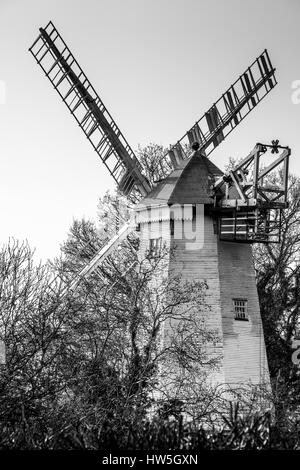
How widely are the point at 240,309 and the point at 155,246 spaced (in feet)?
10.8

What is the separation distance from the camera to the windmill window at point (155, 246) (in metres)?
29.3

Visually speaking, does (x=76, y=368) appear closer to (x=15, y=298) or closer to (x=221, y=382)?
(x=15, y=298)

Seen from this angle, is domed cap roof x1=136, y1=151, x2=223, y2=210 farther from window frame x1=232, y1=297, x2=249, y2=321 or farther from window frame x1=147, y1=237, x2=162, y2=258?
window frame x1=232, y1=297, x2=249, y2=321

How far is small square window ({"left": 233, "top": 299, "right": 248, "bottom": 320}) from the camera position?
94.6 ft

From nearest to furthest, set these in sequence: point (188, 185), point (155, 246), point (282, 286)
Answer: point (188, 185) < point (155, 246) < point (282, 286)

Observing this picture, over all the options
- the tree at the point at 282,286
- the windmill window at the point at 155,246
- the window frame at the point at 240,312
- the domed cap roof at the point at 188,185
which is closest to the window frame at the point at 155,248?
the windmill window at the point at 155,246

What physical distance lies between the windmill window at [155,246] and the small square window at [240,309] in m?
→ 2.81

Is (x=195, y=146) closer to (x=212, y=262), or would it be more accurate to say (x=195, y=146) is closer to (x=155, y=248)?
(x=155, y=248)

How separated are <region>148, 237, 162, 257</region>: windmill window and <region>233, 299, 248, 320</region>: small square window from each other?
9.20ft

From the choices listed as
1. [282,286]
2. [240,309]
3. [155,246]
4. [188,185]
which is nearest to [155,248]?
[155,246]

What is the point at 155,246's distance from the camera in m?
29.6

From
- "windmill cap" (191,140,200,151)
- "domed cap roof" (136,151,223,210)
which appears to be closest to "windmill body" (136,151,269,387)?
"domed cap roof" (136,151,223,210)

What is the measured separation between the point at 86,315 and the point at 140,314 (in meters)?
1.59

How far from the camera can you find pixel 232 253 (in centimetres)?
2936
